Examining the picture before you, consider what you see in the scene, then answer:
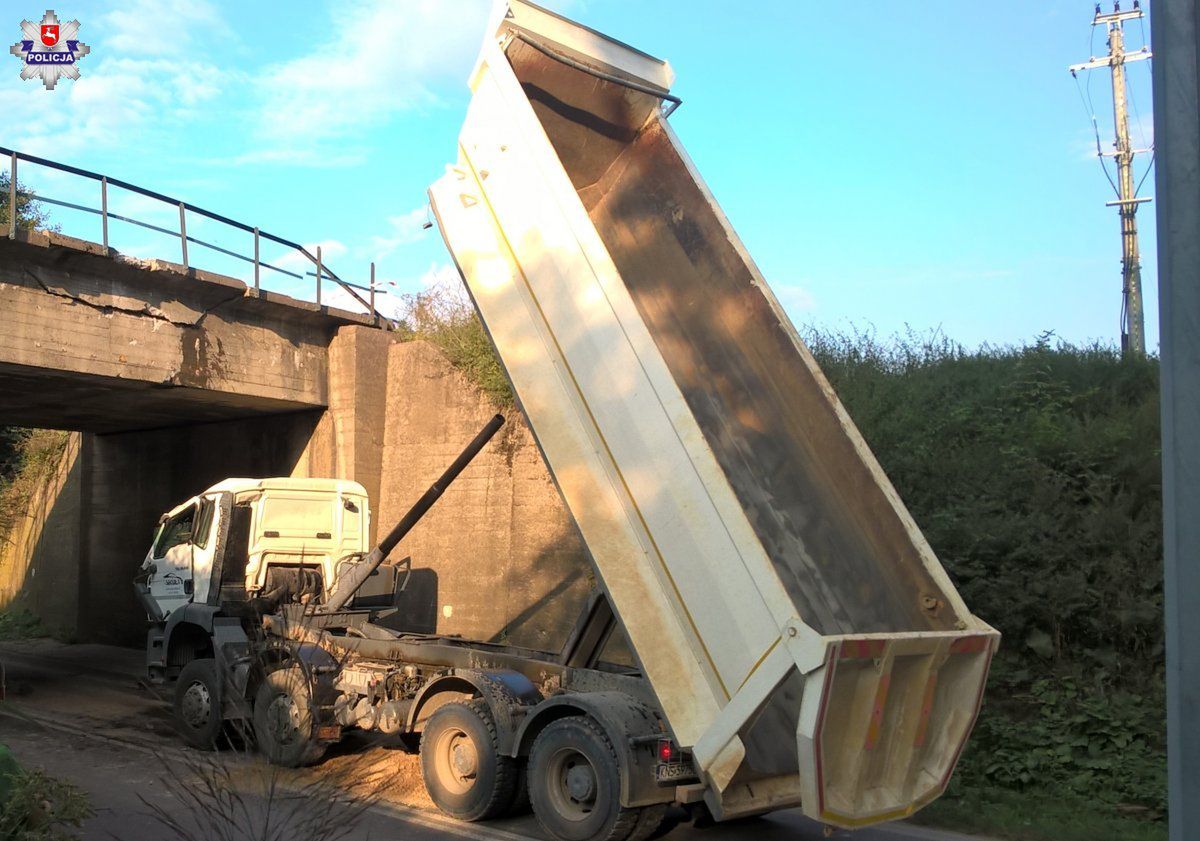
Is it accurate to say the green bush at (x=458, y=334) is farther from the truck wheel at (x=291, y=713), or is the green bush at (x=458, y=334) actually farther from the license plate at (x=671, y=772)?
the license plate at (x=671, y=772)

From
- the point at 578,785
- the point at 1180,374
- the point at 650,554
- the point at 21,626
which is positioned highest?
the point at 1180,374

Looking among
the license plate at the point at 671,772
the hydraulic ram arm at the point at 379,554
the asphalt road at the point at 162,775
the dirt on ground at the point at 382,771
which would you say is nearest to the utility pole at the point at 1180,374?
the asphalt road at the point at 162,775

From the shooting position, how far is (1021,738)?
8766 millimetres

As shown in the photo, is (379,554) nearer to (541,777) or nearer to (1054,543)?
(541,777)

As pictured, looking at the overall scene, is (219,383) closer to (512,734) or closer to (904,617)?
(512,734)

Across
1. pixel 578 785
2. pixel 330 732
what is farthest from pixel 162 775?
pixel 578 785

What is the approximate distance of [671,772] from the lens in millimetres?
6219

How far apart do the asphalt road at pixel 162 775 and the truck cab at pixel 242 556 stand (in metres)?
0.84

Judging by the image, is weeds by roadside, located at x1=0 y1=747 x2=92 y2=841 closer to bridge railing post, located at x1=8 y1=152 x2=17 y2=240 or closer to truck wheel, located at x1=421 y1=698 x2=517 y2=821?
truck wheel, located at x1=421 y1=698 x2=517 y2=821

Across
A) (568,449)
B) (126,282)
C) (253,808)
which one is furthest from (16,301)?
(568,449)

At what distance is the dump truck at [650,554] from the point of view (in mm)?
5316

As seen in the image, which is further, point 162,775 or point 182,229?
point 182,229

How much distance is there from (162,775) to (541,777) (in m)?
3.71

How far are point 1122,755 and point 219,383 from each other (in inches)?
519
